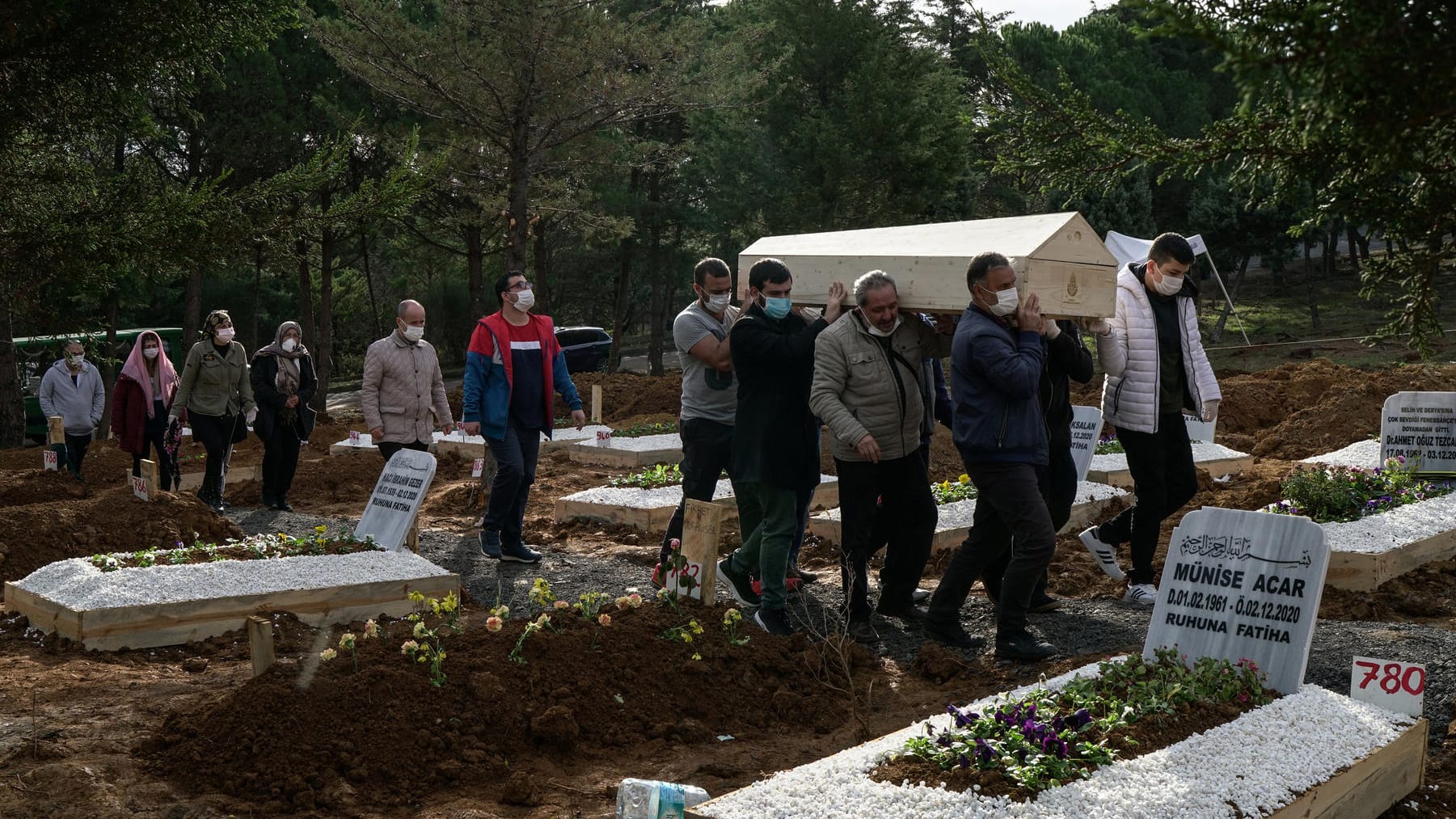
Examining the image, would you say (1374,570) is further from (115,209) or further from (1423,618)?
(115,209)

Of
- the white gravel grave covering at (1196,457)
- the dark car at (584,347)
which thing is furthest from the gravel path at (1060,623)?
the dark car at (584,347)

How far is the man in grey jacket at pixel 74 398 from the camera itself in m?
13.9

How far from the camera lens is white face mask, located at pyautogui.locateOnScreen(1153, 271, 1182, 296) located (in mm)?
7020

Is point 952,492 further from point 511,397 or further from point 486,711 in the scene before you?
point 486,711

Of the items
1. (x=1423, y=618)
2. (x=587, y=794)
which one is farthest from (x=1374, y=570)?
(x=587, y=794)

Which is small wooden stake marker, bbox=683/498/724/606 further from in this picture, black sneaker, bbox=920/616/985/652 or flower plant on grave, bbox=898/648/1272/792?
flower plant on grave, bbox=898/648/1272/792

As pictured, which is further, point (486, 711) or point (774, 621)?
point (774, 621)

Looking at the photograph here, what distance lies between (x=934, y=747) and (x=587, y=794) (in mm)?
1276

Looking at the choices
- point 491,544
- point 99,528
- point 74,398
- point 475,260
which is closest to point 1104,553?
point 491,544

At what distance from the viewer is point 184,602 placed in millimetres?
6938

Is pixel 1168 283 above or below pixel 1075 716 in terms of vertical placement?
above

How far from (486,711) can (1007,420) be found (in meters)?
2.63

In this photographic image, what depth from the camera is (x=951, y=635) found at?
6.48 m

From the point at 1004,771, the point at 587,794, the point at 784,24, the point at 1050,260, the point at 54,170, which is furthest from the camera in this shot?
the point at 784,24
